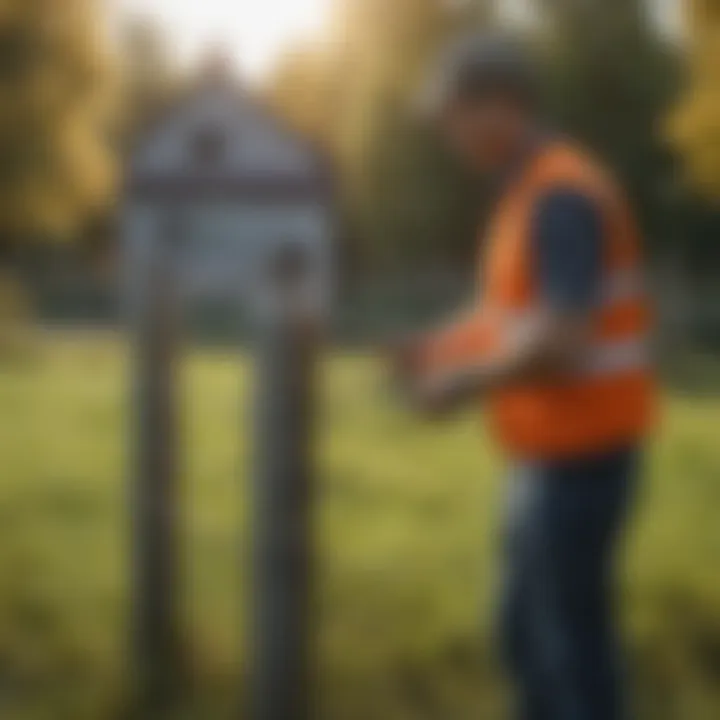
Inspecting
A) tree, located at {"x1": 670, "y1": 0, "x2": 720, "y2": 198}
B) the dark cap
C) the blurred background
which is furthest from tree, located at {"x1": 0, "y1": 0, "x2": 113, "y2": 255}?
tree, located at {"x1": 670, "y1": 0, "x2": 720, "y2": 198}

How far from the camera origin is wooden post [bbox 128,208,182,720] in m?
1.80

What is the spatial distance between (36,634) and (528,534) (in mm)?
612

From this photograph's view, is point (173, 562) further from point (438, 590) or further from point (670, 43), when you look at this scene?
point (670, 43)

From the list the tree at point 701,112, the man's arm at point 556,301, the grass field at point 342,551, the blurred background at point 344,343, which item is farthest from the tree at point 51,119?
the tree at point 701,112

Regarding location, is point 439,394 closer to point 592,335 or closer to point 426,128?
point 592,335

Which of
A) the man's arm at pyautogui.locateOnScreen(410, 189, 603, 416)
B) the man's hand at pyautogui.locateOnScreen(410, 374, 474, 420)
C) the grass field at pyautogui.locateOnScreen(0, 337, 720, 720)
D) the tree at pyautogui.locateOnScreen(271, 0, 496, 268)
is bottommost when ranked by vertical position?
the grass field at pyautogui.locateOnScreen(0, 337, 720, 720)

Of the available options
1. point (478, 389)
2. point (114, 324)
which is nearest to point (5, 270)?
point (114, 324)

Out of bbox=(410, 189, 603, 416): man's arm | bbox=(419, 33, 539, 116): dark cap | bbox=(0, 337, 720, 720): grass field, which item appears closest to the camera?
bbox=(410, 189, 603, 416): man's arm

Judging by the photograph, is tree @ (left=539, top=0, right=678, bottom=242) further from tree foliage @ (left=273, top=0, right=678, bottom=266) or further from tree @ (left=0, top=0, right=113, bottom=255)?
tree @ (left=0, top=0, right=113, bottom=255)

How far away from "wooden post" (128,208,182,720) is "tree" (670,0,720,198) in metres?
0.54

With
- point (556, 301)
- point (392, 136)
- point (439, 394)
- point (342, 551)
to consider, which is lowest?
point (342, 551)

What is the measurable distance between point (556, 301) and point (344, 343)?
288 mm

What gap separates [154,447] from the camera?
5.99 ft

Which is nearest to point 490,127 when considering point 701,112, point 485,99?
point 485,99
